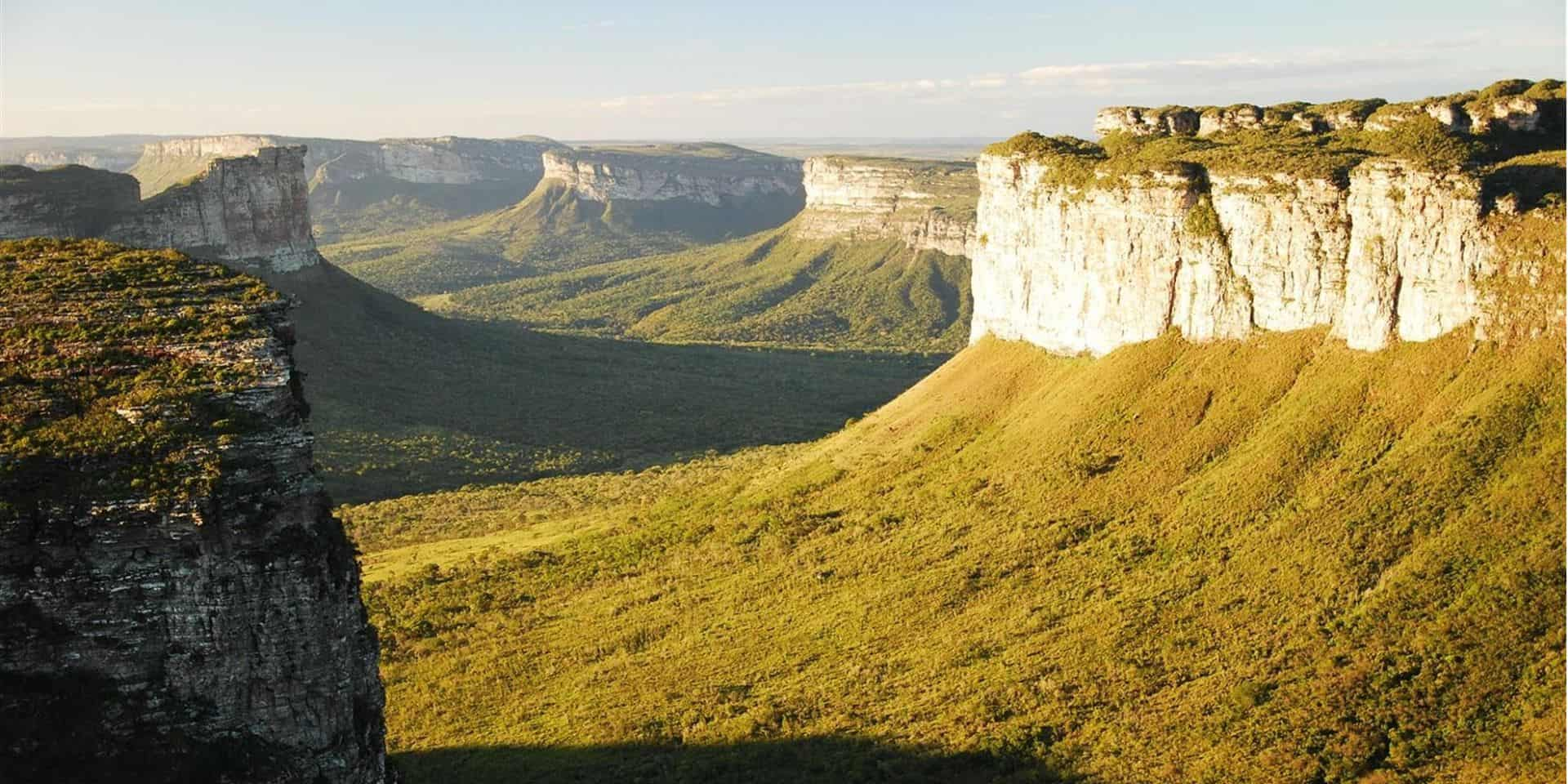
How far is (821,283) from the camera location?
136375 mm

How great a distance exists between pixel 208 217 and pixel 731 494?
1714 inches

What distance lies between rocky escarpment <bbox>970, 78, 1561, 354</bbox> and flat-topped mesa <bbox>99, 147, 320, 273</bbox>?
1870 inches

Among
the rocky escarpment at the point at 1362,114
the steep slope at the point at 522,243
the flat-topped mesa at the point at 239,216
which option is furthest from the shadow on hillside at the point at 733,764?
the steep slope at the point at 522,243

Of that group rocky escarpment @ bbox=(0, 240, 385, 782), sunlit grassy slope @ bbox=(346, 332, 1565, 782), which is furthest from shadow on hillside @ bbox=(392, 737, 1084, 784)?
rocky escarpment @ bbox=(0, 240, 385, 782)

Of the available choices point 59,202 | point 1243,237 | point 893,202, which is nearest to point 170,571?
point 1243,237

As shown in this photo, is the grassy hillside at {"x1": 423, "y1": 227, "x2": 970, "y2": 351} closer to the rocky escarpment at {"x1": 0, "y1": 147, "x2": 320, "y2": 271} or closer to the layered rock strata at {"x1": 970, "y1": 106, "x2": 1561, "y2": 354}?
the rocky escarpment at {"x1": 0, "y1": 147, "x2": 320, "y2": 271}

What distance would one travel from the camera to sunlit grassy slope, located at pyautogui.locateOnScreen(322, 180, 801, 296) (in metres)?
154

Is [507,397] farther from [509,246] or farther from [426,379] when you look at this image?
[509,246]

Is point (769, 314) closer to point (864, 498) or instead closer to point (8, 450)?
point (864, 498)

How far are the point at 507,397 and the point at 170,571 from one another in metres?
59.4

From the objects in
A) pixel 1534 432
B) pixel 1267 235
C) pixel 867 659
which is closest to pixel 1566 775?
pixel 1534 432

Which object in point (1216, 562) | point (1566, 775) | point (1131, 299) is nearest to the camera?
point (1566, 775)

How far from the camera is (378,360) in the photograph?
254 ft

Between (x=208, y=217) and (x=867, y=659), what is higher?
(x=208, y=217)
